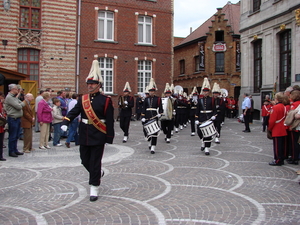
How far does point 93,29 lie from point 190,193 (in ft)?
75.4

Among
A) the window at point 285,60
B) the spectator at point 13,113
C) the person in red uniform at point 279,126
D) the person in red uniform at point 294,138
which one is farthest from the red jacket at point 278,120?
the window at point 285,60

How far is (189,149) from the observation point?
35.8 ft

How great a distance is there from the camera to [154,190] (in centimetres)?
594

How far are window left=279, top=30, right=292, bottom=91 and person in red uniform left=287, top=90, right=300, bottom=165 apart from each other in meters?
13.3

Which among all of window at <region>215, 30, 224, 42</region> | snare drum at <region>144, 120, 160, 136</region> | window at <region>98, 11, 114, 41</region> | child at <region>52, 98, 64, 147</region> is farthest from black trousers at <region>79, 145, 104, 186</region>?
window at <region>215, 30, 224, 42</region>

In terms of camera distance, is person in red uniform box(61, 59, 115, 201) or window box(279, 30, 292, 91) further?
window box(279, 30, 292, 91)

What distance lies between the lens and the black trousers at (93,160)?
5.55 meters

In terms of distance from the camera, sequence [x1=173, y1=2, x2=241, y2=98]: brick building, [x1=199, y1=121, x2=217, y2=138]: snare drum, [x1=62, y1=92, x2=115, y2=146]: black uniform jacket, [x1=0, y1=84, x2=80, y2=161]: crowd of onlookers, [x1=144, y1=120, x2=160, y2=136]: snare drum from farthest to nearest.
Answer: [x1=173, y1=2, x2=241, y2=98]: brick building < [x1=144, y1=120, x2=160, y2=136]: snare drum < [x1=199, y1=121, x2=217, y2=138]: snare drum < [x1=0, y1=84, x2=80, y2=161]: crowd of onlookers < [x1=62, y1=92, x2=115, y2=146]: black uniform jacket

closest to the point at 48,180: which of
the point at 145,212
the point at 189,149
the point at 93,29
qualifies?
the point at 145,212

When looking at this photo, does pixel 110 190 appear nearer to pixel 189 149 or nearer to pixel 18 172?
pixel 18 172

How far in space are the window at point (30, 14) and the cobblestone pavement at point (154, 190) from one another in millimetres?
17306

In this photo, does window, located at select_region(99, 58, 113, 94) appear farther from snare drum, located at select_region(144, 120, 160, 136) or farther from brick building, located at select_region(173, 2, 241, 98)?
snare drum, located at select_region(144, 120, 160, 136)

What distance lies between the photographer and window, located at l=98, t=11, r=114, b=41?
27.1m

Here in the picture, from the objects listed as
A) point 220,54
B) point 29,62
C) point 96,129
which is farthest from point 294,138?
point 220,54
